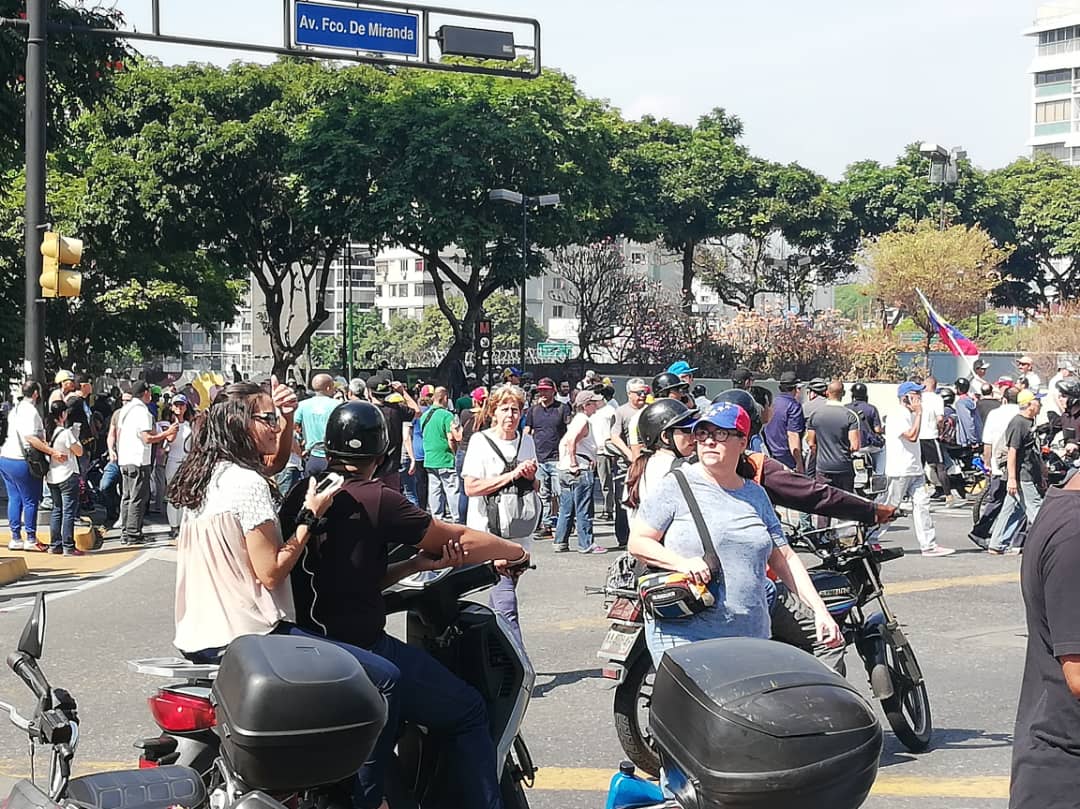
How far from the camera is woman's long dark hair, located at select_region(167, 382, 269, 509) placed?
440 centimetres

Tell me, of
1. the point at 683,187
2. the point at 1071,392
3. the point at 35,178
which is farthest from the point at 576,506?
the point at 683,187

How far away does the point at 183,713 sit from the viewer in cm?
386

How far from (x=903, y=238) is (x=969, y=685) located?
43.0 metres

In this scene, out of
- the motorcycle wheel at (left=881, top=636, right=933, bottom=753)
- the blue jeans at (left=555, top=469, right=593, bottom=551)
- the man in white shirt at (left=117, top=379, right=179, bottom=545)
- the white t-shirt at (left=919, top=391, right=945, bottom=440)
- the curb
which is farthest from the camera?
the white t-shirt at (left=919, top=391, right=945, bottom=440)

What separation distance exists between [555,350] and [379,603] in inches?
2573

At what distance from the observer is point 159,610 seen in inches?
421

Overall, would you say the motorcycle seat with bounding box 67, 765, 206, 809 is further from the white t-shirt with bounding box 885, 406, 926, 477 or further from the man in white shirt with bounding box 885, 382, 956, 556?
the white t-shirt with bounding box 885, 406, 926, 477

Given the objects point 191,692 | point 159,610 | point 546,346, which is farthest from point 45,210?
point 546,346

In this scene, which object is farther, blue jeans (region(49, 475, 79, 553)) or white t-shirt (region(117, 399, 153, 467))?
white t-shirt (region(117, 399, 153, 467))

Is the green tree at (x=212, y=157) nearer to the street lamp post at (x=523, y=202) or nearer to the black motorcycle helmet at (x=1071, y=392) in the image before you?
the street lamp post at (x=523, y=202)

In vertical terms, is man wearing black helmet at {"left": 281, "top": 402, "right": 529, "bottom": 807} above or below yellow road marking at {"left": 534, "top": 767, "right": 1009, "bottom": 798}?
above

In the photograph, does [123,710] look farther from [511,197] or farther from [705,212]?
[705,212]

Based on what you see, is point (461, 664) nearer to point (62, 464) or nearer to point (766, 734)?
point (766, 734)

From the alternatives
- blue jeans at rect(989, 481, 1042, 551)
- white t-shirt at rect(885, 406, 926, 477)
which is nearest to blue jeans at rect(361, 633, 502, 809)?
blue jeans at rect(989, 481, 1042, 551)
